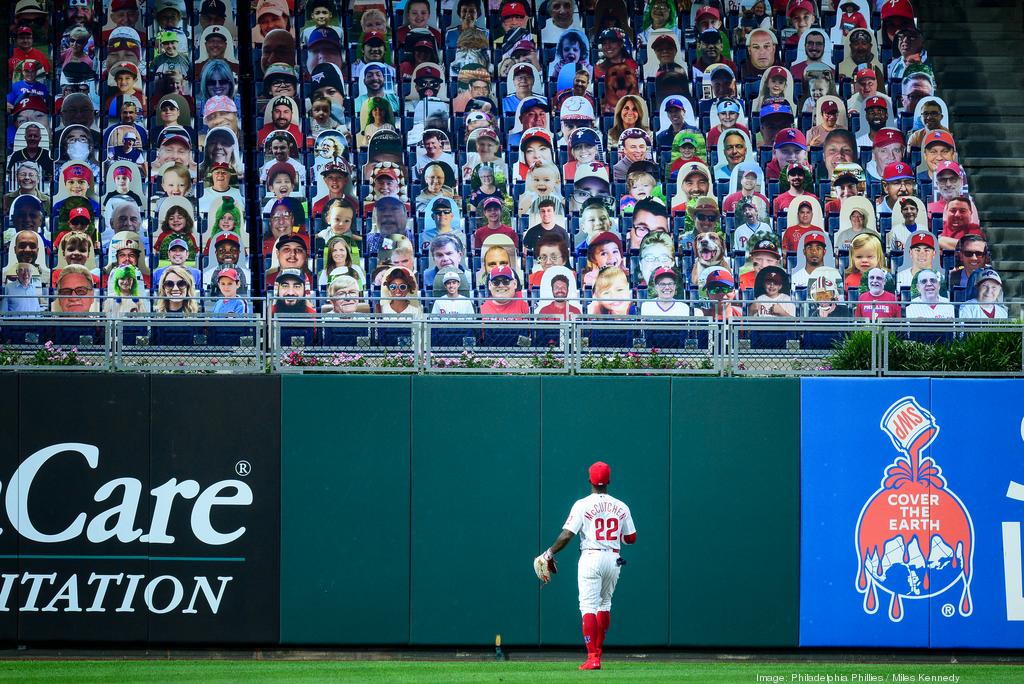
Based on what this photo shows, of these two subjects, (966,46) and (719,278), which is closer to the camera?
(719,278)

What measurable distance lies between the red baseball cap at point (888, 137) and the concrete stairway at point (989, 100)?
5.62ft

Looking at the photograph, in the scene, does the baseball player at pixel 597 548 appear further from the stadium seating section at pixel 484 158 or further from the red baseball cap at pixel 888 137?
the red baseball cap at pixel 888 137

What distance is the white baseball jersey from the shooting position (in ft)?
30.1

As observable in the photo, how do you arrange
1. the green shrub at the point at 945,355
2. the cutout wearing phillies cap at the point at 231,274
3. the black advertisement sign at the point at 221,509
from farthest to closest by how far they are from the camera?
the cutout wearing phillies cap at the point at 231,274 < the green shrub at the point at 945,355 < the black advertisement sign at the point at 221,509

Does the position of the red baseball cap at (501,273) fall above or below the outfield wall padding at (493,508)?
above

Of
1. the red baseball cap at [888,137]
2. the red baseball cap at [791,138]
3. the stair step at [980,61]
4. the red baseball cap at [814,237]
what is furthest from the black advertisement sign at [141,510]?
the stair step at [980,61]

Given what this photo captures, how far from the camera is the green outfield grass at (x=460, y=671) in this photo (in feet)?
30.6

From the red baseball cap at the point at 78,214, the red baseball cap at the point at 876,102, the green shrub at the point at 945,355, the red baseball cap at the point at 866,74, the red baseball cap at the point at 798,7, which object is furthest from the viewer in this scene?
the red baseball cap at the point at 798,7

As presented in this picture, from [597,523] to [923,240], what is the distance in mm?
11456

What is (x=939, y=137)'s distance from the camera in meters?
19.9

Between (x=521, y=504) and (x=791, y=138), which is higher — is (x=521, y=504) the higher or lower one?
the lower one

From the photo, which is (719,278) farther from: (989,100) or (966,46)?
(966,46)

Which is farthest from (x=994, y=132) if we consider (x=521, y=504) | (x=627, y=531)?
(x=627, y=531)

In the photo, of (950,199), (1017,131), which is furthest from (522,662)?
(1017,131)
